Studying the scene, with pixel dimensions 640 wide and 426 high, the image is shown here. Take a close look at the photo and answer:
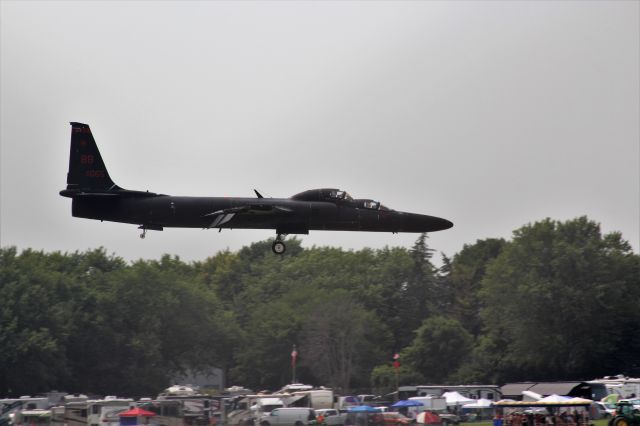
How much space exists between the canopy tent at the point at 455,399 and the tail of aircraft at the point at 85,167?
1713 inches

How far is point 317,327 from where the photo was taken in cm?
12494

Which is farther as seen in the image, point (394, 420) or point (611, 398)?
point (611, 398)

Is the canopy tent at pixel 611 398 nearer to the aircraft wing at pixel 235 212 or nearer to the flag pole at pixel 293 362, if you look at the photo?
the flag pole at pixel 293 362

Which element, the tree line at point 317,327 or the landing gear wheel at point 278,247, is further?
the tree line at point 317,327

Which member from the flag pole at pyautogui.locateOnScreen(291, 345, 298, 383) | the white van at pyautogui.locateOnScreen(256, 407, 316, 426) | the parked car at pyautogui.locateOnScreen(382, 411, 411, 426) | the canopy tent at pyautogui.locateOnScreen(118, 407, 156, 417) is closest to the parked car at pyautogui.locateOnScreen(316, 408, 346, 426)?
the white van at pyautogui.locateOnScreen(256, 407, 316, 426)

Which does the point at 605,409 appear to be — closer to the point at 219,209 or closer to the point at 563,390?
the point at 563,390

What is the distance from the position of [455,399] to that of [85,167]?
46.3 metres

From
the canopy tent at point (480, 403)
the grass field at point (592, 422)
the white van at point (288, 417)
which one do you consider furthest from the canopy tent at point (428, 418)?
the canopy tent at point (480, 403)

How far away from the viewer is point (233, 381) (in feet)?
436

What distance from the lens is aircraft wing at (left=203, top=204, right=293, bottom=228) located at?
56719 millimetres

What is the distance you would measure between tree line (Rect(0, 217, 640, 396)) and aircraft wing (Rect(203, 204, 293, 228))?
6013 cm

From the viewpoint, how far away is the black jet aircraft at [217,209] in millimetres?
57062

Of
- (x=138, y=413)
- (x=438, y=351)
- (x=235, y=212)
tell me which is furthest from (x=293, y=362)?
(x=235, y=212)

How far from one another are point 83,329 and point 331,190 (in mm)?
69106
